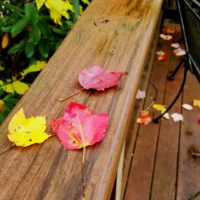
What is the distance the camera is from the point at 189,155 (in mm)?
1944

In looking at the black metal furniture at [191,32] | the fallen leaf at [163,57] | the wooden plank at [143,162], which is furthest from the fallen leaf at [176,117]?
the fallen leaf at [163,57]

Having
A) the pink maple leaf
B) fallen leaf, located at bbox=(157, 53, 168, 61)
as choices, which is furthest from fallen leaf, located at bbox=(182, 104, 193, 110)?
the pink maple leaf

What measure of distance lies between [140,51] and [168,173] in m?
0.98

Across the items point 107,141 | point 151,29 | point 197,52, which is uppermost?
point 107,141

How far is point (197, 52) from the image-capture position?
58.0 inches

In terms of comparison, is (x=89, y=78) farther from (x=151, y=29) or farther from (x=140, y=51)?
(x=151, y=29)

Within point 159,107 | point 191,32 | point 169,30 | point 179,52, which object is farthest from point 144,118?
point 169,30

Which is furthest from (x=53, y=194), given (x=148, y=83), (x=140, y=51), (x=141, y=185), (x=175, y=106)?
(x=148, y=83)

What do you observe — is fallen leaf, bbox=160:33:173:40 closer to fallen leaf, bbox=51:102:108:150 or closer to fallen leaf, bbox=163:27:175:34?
fallen leaf, bbox=163:27:175:34

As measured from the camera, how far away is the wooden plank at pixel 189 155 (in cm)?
175

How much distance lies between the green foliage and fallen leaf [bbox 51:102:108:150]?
19.6 inches

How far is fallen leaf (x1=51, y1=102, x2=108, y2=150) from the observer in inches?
27.7

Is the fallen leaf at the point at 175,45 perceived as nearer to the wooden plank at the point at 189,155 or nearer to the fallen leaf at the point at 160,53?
the fallen leaf at the point at 160,53

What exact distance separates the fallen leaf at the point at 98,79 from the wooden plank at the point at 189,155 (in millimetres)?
1023
